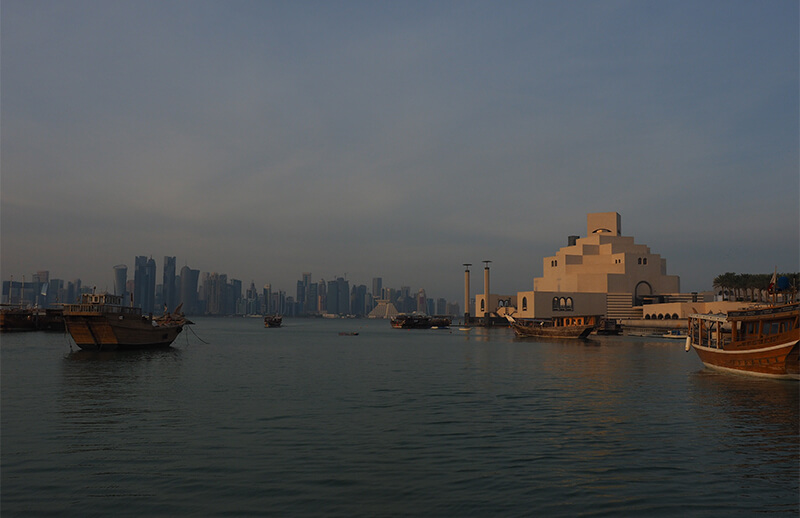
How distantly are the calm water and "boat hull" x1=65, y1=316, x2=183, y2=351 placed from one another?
2398 centimetres

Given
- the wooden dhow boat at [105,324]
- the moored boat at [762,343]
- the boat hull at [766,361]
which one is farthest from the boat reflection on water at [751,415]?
the wooden dhow boat at [105,324]

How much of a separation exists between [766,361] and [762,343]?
1.20 meters

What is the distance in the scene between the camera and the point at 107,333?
6550cm

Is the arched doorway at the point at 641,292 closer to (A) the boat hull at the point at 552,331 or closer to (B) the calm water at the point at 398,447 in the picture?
(A) the boat hull at the point at 552,331

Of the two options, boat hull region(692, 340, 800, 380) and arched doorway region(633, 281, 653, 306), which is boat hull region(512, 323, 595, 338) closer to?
boat hull region(692, 340, 800, 380)

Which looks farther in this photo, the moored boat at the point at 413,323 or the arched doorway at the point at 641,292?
the moored boat at the point at 413,323

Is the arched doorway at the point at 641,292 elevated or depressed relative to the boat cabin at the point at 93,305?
elevated

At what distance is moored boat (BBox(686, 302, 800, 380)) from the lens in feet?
124

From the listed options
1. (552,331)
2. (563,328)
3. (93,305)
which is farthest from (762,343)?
(552,331)

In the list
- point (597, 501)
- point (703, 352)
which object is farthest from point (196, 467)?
point (703, 352)

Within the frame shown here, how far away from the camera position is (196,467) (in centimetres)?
1775

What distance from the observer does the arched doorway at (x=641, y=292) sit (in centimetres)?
17875

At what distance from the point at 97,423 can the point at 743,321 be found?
40.5 meters

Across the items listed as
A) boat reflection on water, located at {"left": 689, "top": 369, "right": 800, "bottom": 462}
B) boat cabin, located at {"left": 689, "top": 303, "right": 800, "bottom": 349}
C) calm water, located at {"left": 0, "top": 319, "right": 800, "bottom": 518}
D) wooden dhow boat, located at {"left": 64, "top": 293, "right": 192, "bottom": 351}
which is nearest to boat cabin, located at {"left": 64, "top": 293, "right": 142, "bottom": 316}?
wooden dhow boat, located at {"left": 64, "top": 293, "right": 192, "bottom": 351}
